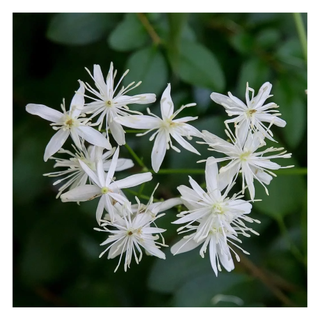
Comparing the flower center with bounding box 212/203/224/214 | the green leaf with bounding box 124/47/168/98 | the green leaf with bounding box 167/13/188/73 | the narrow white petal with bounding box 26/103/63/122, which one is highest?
the green leaf with bounding box 167/13/188/73

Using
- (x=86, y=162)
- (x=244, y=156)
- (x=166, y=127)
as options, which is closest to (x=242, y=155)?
(x=244, y=156)

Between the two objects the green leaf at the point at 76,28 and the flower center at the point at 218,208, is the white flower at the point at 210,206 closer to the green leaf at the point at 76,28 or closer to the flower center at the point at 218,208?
the flower center at the point at 218,208

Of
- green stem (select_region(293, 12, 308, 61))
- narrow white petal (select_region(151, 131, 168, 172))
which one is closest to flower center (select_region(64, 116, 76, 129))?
narrow white petal (select_region(151, 131, 168, 172))

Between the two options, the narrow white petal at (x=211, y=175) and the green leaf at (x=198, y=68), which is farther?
the green leaf at (x=198, y=68)

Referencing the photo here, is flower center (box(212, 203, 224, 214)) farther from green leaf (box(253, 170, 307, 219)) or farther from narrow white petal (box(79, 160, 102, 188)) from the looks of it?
green leaf (box(253, 170, 307, 219))

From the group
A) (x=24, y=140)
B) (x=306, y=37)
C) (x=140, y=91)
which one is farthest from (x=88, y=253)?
(x=306, y=37)

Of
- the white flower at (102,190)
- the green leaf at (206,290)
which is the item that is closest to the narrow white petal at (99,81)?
the white flower at (102,190)

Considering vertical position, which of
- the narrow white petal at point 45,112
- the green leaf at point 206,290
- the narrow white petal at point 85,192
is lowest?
the green leaf at point 206,290
